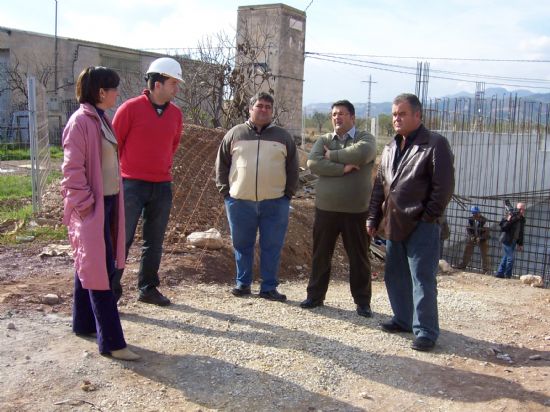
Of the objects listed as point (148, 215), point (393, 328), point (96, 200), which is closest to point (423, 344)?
point (393, 328)

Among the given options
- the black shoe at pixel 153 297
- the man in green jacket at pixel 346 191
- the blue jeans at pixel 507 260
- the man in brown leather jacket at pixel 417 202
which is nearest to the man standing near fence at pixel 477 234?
the blue jeans at pixel 507 260

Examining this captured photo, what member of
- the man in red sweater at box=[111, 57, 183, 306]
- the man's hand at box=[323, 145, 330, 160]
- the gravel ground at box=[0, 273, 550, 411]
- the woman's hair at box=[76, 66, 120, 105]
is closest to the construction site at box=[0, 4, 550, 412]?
the gravel ground at box=[0, 273, 550, 411]

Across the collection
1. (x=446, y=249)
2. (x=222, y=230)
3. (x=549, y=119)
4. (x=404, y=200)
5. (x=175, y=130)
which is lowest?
(x=446, y=249)

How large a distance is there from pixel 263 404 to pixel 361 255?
1.93 meters

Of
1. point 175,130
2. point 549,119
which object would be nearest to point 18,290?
point 175,130

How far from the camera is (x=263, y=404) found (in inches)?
134

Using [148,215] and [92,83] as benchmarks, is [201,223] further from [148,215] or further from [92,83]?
[92,83]

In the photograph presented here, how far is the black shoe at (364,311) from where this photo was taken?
5.08 metres

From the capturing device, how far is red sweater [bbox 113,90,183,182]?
461 cm

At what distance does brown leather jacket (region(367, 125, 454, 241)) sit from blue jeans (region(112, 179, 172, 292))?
72.3 inches

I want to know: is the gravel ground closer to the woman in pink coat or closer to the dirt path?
the dirt path

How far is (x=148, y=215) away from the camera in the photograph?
485 centimetres

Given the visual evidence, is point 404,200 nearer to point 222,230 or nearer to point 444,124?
point 222,230

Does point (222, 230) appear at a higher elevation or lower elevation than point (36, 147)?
lower
